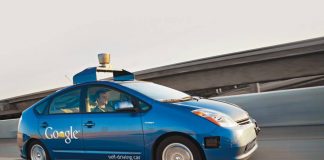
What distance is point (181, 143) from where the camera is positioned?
539 centimetres

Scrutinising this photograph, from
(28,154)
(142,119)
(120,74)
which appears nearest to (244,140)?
(142,119)

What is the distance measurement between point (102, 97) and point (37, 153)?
68.5 inches

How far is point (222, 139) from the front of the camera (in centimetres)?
517

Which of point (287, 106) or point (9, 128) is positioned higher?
point (287, 106)

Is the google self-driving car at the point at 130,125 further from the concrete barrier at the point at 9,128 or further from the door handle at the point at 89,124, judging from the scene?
the concrete barrier at the point at 9,128

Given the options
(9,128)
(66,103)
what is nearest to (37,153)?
(66,103)

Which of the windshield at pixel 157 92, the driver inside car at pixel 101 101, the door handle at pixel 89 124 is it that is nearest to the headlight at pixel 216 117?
the windshield at pixel 157 92

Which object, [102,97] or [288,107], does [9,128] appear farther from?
[288,107]

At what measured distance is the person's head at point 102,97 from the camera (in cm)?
643

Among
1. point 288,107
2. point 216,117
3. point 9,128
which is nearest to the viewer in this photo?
point 216,117

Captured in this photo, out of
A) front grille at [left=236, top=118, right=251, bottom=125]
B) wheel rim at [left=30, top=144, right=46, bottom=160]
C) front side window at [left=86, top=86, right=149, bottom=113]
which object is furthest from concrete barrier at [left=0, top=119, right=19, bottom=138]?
front grille at [left=236, top=118, right=251, bottom=125]

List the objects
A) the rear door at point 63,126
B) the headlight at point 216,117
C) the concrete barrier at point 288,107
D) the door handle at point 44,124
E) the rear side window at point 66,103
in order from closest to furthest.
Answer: the headlight at point 216,117 < the rear door at point 63,126 < the rear side window at point 66,103 < the door handle at point 44,124 < the concrete barrier at point 288,107

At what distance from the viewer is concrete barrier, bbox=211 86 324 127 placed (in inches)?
359

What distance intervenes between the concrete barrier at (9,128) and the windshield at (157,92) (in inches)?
405
